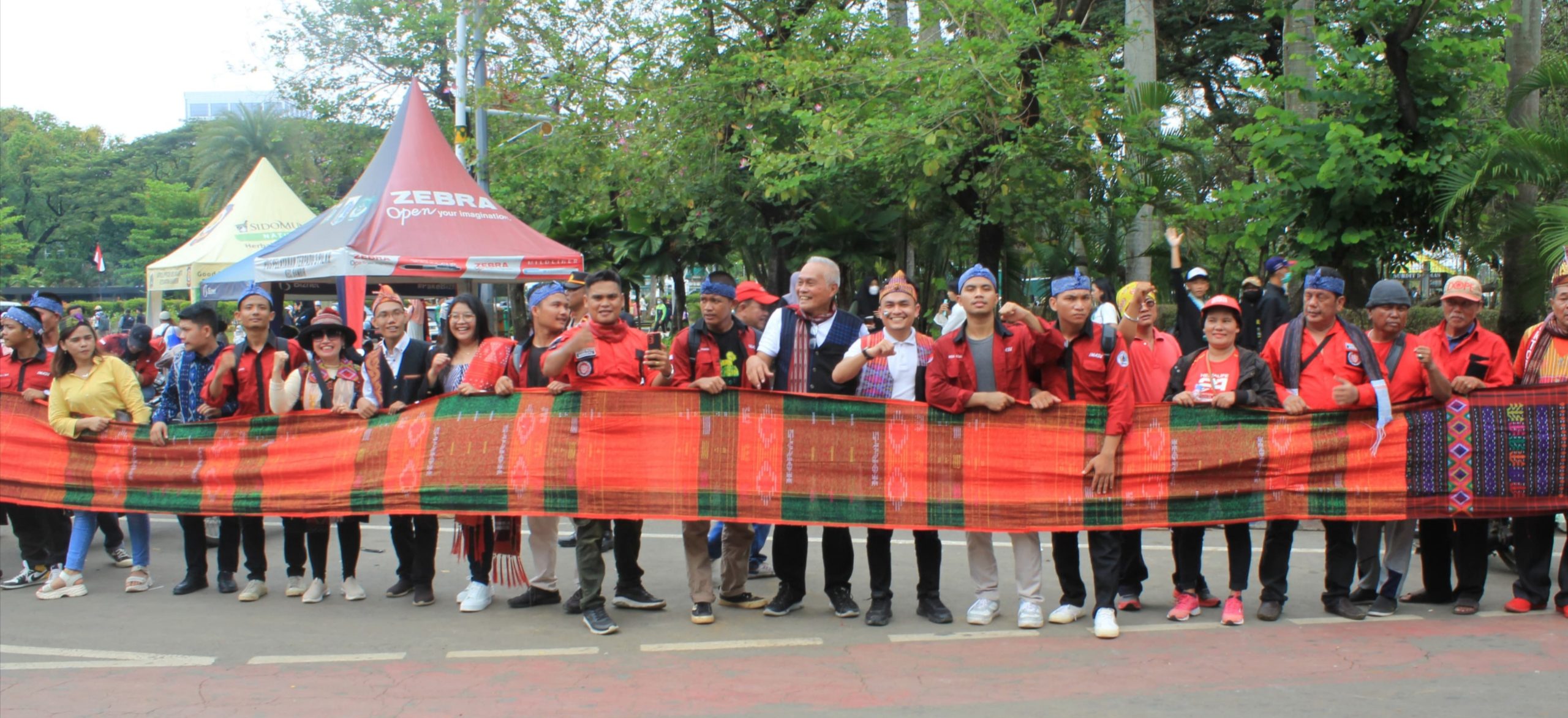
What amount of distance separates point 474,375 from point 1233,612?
424 centimetres

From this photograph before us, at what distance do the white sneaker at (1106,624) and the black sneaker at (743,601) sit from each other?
1802mm

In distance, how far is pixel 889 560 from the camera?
21.2 ft

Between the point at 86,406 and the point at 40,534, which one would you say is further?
the point at 40,534

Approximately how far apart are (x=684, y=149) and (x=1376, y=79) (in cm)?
804

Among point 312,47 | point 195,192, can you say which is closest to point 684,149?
point 312,47

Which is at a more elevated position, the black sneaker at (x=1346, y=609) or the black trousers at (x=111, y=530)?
the black trousers at (x=111, y=530)

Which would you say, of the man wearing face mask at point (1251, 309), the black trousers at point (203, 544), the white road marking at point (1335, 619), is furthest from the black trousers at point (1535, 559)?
the black trousers at point (203, 544)

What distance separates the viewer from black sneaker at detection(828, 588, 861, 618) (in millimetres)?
6578

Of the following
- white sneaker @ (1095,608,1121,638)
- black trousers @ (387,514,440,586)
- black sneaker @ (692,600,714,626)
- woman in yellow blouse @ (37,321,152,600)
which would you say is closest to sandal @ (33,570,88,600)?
woman in yellow blouse @ (37,321,152,600)

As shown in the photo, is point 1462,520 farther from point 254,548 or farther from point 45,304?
point 45,304

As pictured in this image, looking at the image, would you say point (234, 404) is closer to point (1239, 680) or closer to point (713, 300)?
point (713, 300)

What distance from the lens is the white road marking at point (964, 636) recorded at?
20.0ft

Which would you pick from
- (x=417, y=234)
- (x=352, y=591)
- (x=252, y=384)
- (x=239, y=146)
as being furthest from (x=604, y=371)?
(x=239, y=146)

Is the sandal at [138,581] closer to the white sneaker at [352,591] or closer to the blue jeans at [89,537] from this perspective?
the blue jeans at [89,537]
